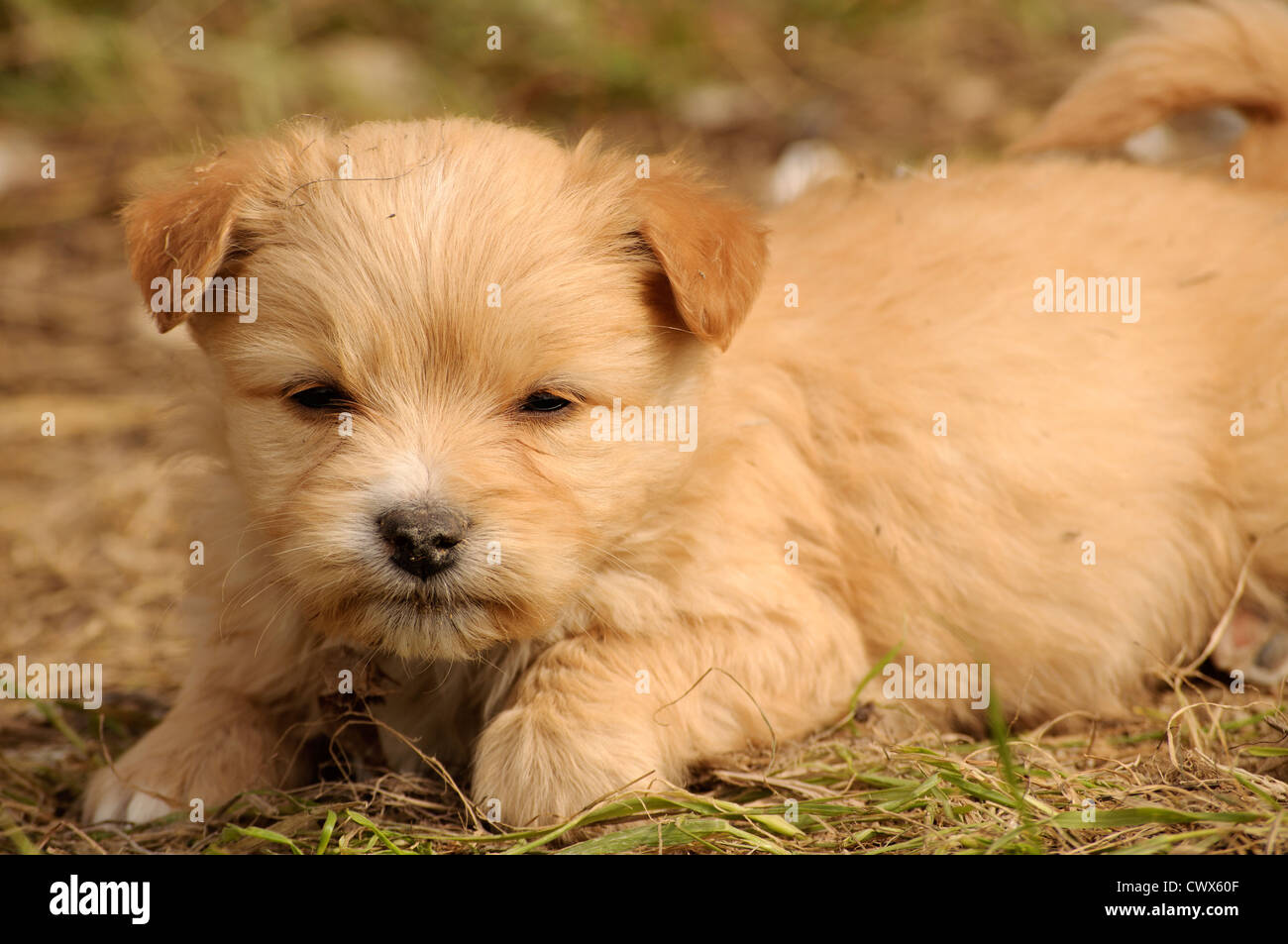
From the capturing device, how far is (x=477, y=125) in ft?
10.4

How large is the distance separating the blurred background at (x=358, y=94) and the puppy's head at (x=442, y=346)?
9.36 feet

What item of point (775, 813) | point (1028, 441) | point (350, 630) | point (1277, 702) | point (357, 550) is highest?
point (1028, 441)

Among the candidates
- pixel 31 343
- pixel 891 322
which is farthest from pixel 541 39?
pixel 891 322

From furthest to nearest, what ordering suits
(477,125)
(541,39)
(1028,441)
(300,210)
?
1. (541,39)
2. (1028,441)
3. (477,125)
4. (300,210)

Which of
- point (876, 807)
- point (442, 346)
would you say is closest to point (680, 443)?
point (442, 346)

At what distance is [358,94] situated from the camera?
7.45 meters

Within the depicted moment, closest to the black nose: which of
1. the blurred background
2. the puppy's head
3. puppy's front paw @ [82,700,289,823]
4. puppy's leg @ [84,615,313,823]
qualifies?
the puppy's head

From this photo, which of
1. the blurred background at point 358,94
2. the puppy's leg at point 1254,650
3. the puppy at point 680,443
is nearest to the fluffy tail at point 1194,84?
the puppy at point 680,443

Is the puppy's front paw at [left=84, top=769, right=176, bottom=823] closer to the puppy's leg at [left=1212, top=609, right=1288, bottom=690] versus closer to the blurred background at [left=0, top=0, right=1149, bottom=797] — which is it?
the blurred background at [left=0, top=0, right=1149, bottom=797]

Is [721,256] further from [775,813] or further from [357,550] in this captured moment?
[775,813]

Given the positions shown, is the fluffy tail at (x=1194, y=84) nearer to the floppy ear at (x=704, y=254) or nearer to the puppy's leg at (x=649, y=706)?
the floppy ear at (x=704, y=254)

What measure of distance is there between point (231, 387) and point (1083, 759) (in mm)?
2368

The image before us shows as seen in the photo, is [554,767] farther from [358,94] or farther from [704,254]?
[358,94]

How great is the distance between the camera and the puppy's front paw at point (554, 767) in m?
2.98
